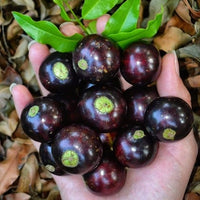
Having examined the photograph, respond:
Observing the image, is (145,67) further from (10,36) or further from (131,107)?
(10,36)

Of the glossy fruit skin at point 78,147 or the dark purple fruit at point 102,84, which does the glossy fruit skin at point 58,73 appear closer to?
the dark purple fruit at point 102,84

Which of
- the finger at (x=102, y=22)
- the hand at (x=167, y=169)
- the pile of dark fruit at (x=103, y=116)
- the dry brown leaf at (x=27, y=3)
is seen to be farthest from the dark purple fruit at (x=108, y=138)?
the dry brown leaf at (x=27, y=3)

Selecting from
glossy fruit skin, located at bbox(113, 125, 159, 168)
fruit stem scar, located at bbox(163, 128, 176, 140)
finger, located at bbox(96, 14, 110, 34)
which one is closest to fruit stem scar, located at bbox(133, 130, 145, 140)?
glossy fruit skin, located at bbox(113, 125, 159, 168)

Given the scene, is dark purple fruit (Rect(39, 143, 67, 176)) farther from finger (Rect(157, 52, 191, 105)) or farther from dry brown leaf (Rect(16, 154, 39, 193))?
finger (Rect(157, 52, 191, 105))

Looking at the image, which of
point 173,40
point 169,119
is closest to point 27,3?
point 173,40

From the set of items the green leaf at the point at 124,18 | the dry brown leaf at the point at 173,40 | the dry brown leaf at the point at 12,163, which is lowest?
the dry brown leaf at the point at 12,163
